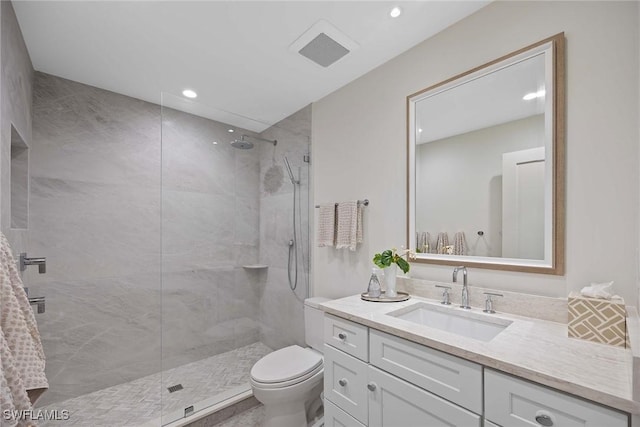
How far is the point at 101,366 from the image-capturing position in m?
2.30

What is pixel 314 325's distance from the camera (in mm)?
2195

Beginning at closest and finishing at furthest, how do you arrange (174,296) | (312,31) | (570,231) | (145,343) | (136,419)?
1. (570,231)
2. (312,31)
3. (136,419)
4. (174,296)
5. (145,343)

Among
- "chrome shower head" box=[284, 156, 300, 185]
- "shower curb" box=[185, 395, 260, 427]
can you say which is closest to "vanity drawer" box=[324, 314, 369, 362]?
"shower curb" box=[185, 395, 260, 427]

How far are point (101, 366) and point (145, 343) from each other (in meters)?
0.32

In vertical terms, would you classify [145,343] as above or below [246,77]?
below

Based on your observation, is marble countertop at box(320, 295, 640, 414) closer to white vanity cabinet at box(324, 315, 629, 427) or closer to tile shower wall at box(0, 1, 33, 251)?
white vanity cabinet at box(324, 315, 629, 427)

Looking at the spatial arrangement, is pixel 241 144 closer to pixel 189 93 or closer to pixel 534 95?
pixel 189 93

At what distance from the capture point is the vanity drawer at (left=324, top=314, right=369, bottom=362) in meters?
1.33

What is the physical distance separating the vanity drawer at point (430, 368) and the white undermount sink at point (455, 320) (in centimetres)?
22

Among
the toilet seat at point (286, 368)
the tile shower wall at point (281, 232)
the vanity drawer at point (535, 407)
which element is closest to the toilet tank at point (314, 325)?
the toilet seat at point (286, 368)

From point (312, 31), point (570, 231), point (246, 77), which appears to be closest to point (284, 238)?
point (246, 77)

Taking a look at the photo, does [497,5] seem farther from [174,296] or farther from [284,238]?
[174,296]

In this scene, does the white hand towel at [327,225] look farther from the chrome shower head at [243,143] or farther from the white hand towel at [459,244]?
the white hand towel at [459,244]

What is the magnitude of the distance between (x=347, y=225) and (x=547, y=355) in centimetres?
139
